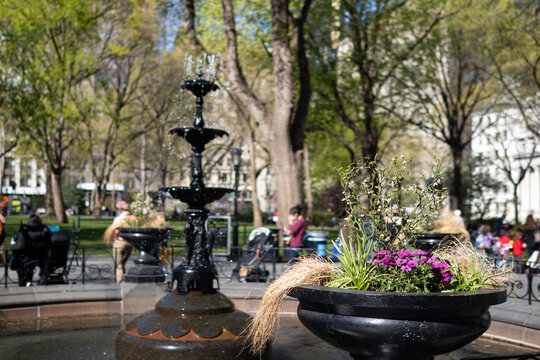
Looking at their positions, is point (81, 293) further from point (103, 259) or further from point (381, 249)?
point (103, 259)

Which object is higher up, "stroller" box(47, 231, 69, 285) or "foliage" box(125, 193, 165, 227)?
"foliage" box(125, 193, 165, 227)

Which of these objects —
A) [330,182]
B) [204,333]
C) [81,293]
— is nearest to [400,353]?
[204,333]

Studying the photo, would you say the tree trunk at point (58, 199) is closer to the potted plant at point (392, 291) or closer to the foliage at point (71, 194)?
the potted plant at point (392, 291)

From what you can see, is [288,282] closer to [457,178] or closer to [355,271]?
[355,271]

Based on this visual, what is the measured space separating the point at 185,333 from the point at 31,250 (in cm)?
671

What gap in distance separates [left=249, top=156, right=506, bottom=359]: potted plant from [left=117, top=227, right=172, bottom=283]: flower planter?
8087 mm

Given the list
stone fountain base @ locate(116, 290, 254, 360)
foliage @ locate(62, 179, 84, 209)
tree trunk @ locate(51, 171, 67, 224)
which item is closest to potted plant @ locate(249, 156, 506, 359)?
stone fountain base @ locate(116, 290, 254, 360)

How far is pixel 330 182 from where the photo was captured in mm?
74000

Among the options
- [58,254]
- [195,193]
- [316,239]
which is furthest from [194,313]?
[316,239]

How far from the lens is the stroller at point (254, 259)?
543 inches

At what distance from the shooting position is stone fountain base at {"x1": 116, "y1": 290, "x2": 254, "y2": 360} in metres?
6.38

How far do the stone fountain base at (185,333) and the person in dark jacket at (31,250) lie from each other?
19.6 feet

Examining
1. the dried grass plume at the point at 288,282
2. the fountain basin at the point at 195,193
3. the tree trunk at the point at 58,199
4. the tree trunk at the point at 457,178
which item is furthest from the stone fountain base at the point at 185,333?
the tree trunk at the point at 58,199

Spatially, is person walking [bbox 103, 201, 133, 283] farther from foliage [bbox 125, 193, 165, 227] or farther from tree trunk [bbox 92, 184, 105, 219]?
tree trunk [bbox 92, 184, 105, 219]
